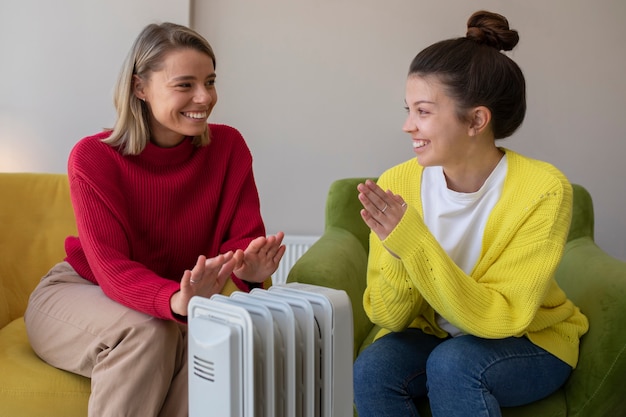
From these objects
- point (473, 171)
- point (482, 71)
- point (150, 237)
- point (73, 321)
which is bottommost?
point (73, 321)

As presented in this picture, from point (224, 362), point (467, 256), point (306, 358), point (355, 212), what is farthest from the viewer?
point (355, 212)

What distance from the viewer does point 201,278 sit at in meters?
1.51

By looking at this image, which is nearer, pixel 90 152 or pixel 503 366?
pixel 503 366

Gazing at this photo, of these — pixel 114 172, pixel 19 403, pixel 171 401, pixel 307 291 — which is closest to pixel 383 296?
pixel 307 291

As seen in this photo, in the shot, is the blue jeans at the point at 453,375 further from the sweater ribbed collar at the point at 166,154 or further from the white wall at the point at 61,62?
the white wall at the point at 61,62

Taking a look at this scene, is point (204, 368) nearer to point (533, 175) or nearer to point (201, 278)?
point (201, 278)

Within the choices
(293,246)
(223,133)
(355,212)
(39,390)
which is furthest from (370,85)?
(39,390)

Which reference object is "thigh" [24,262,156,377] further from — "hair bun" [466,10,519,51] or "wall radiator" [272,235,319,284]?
"wall radiator" [272,235,319,284]

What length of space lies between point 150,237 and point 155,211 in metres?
0.06

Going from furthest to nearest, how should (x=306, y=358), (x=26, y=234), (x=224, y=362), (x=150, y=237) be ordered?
(x=26, y=234), (x=150, y=237), (x=306, y=358), (x=224, y=362)

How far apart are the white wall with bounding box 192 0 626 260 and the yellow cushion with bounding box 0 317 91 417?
1.49 meters

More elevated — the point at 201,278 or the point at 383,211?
the point at 383,211

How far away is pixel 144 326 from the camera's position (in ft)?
5.12

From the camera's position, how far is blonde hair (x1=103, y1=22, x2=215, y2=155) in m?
1.80
